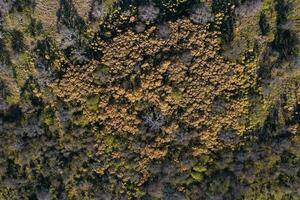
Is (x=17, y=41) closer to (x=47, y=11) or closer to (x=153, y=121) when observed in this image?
(x=47, y=11)

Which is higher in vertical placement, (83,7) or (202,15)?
(83,7)

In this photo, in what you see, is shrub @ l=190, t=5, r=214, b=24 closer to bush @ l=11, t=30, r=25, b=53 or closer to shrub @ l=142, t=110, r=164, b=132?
shrub @ l=142, t=110, r=164, b=132

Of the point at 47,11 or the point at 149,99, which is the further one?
the point at 47,11

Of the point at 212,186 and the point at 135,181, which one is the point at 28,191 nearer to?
the point at 135,181

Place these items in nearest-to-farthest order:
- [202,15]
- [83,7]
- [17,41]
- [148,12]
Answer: [202,15] < [148,12] < [83,7] < [17,41]

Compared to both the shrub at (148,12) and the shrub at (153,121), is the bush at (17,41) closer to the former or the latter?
the shrub at (148,12)

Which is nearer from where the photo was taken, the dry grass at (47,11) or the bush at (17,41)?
the dry grass at (47,11)

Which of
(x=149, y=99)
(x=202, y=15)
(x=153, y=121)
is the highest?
(x=202, y=15)

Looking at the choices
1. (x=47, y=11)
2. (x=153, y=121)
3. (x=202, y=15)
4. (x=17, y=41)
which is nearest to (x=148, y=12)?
(x=202, y=15)

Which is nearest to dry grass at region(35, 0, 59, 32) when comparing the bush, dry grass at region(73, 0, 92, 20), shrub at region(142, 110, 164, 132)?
dry grass at region(73, 0, 92, 20)

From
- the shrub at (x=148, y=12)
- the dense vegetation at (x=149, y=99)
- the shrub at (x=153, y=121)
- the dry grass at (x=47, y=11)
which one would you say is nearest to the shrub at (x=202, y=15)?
the dense vegetation at (x=149, y=99)
